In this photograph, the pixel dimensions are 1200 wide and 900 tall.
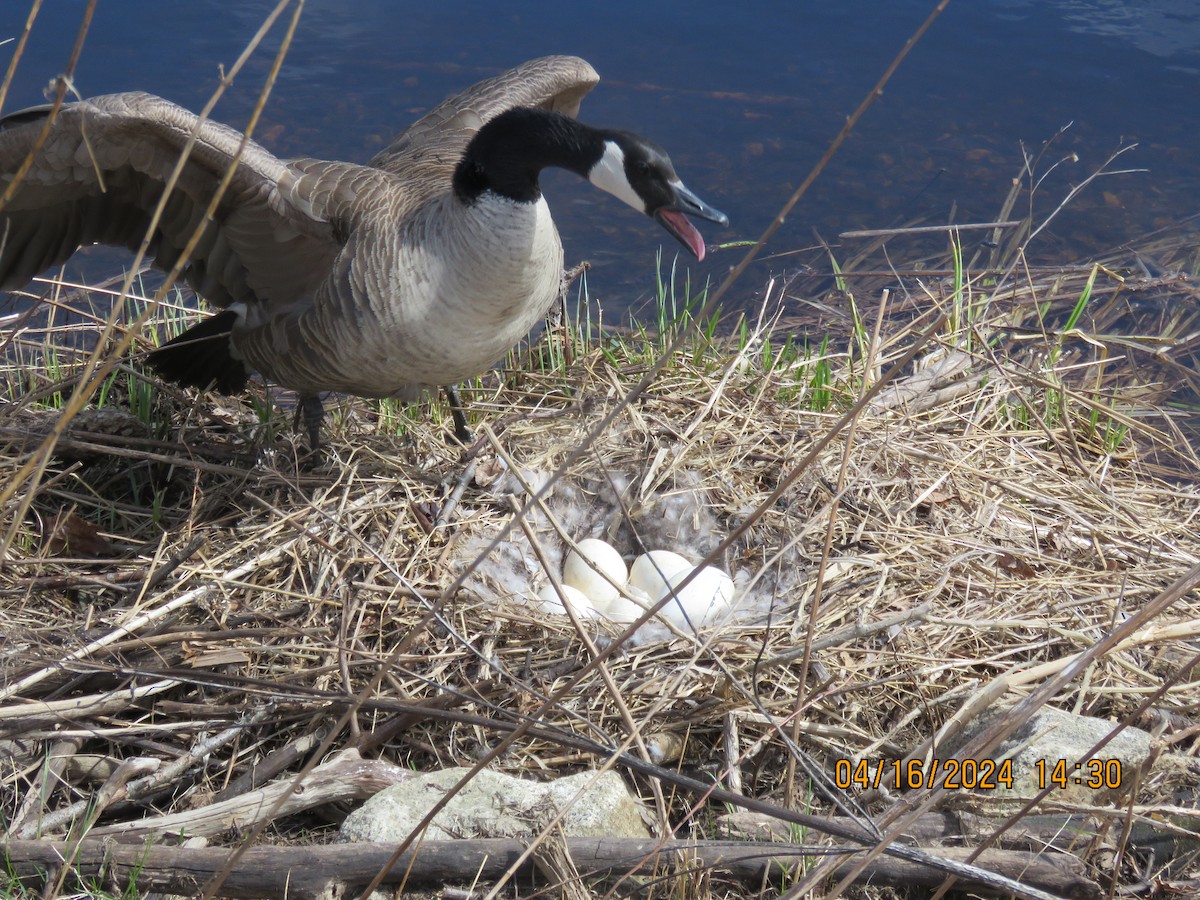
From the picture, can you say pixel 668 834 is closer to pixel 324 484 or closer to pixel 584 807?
pixel 584 807

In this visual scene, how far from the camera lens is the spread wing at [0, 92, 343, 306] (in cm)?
319

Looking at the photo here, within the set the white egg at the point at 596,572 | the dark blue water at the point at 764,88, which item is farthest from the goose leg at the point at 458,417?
the dark blue water at the point at 764,88

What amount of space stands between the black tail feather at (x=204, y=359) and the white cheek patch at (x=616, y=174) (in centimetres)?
158

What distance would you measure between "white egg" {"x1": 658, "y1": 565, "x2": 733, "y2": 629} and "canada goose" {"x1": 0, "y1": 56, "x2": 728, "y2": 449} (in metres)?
0.96

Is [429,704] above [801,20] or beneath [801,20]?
beneath

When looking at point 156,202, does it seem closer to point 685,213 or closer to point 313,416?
point 313,416

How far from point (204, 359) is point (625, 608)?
1.91 m

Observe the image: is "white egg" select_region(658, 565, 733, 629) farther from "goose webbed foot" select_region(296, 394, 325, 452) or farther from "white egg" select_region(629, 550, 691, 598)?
"goose webbed foot" select_region(296, 394, 325, 452)

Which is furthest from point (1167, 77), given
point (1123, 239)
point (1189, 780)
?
point (1189, 780)

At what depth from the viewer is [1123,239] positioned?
20.5 ft

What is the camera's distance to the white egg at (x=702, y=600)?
3.19 m

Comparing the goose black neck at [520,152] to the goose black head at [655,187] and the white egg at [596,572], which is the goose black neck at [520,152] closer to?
the goose black head at [655,187]

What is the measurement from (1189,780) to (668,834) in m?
1.26
